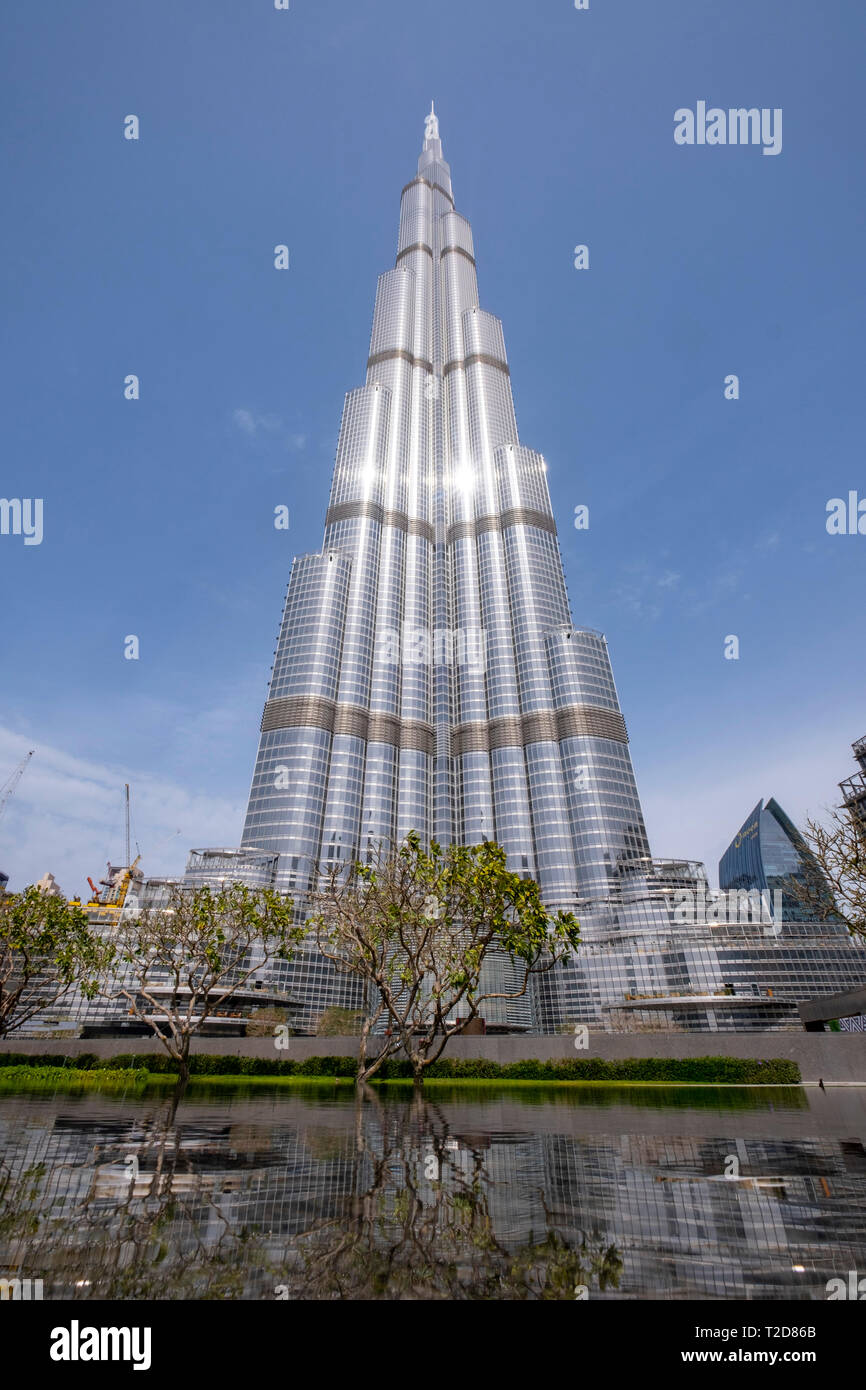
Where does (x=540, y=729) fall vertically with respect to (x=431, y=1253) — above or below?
above

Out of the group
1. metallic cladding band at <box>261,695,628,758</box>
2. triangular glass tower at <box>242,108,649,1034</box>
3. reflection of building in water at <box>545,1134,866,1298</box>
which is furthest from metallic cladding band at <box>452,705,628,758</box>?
reflection of building in water at <box>545,1134,866,1298</box>

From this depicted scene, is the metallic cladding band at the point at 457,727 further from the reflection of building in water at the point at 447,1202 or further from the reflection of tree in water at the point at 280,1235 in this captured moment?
the reflection of tree in water at the point at 280,1235

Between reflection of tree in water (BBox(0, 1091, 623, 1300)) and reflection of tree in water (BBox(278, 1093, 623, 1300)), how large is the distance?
0.8 inches

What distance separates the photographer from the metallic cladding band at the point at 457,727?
566 feet

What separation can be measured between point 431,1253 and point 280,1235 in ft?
6.02

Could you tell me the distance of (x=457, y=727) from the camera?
190m

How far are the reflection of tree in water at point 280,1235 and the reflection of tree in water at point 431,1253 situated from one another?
0.8 inches

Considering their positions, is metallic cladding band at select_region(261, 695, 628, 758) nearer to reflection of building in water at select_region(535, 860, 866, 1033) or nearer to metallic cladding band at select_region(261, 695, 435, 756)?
metallic cladding band at select_region(261, 695, 435, 756)

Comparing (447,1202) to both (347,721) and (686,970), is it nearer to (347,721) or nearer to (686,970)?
(686,970)

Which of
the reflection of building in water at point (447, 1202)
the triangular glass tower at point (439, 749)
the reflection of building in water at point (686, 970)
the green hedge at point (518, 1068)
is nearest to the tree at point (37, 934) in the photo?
the green hedge at point (518, 1068)

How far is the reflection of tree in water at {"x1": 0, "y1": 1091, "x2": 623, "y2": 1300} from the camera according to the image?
602cm

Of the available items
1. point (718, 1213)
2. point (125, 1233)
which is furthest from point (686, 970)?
point (125, 1233)
